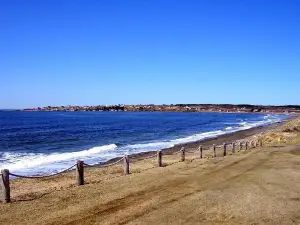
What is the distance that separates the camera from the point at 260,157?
25578mm

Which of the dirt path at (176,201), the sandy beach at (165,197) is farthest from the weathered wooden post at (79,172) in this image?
the dirt path at (176,201)

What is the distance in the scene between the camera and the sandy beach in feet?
37.1

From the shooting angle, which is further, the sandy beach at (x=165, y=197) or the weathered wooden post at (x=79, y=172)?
the weathered wooden post at (x=79, y=172)

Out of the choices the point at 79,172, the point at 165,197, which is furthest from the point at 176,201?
the point at 79,172

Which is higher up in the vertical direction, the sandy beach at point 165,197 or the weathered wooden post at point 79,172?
the weathered wooden post at point 79,172

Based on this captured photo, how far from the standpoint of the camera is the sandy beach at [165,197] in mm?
11305

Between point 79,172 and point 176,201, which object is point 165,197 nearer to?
point 176,201

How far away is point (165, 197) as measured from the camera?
1370cm

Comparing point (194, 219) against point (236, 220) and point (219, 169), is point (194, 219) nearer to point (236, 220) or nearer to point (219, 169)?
point (236, 220)

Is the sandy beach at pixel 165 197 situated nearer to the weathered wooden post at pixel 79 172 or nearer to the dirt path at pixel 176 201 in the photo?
the dirt path at pixel 176 201

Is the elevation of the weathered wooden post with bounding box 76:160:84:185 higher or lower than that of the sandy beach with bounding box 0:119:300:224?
higher

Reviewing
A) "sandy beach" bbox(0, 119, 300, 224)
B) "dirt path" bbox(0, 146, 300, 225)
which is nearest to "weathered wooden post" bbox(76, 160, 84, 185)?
A: "sandy beach" bbox(0, 119, 300, 224)

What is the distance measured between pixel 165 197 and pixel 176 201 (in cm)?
68

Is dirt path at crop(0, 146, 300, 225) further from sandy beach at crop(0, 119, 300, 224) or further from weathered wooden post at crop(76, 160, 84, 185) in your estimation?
weathered wooden post at crop(76, 160, 84, 185)
